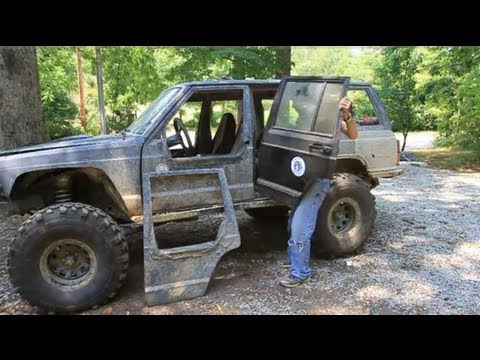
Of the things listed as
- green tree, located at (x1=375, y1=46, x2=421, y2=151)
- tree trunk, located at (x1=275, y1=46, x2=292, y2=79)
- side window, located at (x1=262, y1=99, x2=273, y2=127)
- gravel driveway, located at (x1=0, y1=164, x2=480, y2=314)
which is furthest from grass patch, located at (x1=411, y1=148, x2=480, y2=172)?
side window, located at (x1=262, y1=99, x2=273, y2=127)

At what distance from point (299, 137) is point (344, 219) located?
1277 mm

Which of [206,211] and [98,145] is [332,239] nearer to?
[206,211]

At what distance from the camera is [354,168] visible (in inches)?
223

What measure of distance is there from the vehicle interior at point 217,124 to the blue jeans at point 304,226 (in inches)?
39.2

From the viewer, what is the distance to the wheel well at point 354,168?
219 inches

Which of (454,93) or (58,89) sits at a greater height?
(58,89)

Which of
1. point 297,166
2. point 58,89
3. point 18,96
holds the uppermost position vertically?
point 58,89

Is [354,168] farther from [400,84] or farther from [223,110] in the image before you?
[400,84]

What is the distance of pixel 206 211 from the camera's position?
15.3 ft

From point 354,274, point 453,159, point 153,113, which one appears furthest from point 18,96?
point 453,159

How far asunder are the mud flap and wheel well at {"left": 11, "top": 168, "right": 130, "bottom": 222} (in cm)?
55

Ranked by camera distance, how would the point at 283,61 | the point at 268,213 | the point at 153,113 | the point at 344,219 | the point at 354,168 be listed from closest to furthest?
the point at 153,113 < the point at 344,219 < the point at 354,168 < the point at 268,213 < the point at 283,61

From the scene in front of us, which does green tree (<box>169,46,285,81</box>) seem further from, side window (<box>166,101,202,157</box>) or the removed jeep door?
the removed jeep door
